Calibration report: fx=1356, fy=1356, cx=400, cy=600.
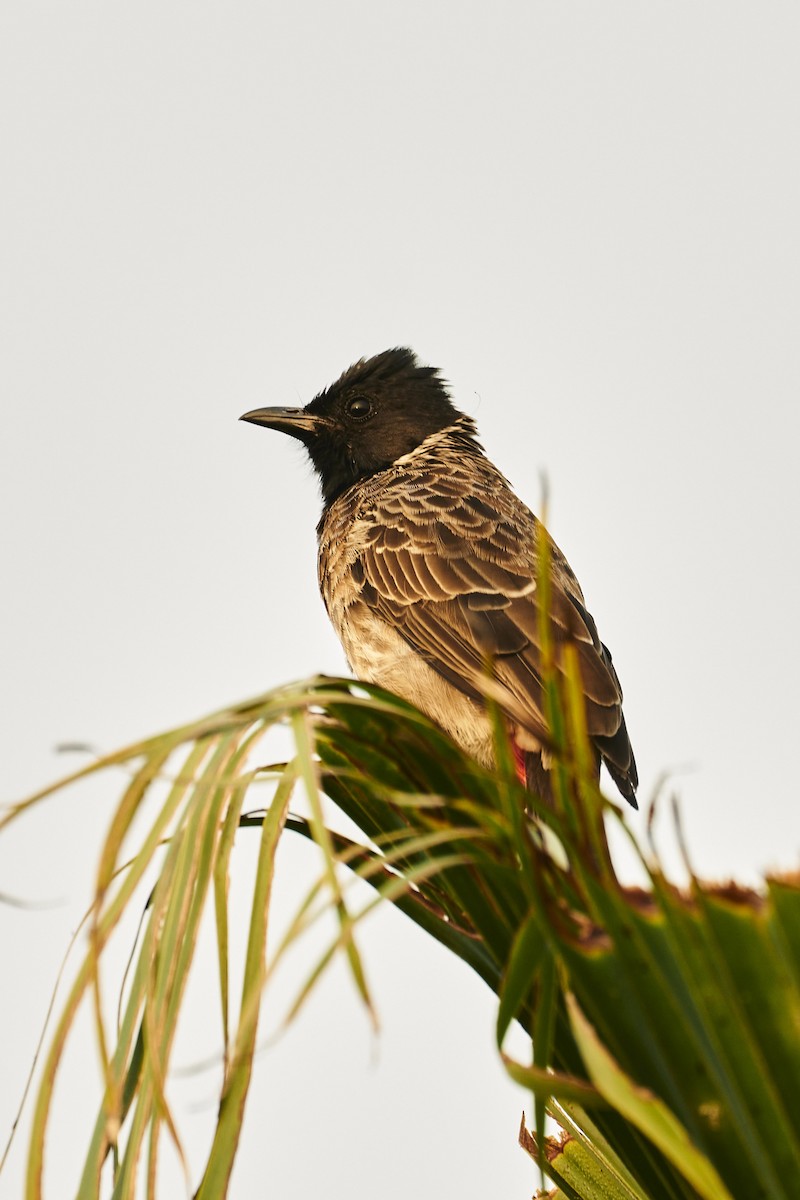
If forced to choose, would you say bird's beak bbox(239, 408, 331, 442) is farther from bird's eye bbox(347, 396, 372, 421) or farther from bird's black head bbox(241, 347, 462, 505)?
bird's eye bbox(347, 396, 372, 421)

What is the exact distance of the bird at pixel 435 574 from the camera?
439cm

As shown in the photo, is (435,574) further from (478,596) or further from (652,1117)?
(652,1117)

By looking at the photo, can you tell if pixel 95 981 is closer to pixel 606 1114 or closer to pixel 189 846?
pixel 189 846

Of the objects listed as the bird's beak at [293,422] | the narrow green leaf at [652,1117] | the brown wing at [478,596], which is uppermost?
the bird's beak at [293,422]

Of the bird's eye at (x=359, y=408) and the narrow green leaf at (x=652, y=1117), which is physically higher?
the bird's eye at (x=359, y=408)

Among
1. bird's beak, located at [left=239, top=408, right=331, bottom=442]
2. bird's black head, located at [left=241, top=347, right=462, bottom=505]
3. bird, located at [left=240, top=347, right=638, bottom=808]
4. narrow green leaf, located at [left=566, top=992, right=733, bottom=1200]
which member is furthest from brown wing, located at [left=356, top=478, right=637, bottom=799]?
narrow green leaf, located at [left=566, top=992, right=733, bottom=1200]

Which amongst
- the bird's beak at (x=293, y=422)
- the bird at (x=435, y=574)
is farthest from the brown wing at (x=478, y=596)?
the bird's beak at (x=293, y=422)

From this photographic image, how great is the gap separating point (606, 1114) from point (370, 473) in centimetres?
448

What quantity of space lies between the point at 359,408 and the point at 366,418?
0.06 meters

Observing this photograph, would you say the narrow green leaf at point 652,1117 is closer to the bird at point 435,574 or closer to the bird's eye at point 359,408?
the bird at point 435,574

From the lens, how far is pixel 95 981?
161 centimetres

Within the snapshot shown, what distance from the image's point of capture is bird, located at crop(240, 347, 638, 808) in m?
4.39

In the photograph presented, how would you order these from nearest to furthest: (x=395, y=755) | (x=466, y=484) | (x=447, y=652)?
(x=395, y=755)
(x=447, y=652)
(x=466, y=484)

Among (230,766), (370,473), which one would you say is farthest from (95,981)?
(370,473)
